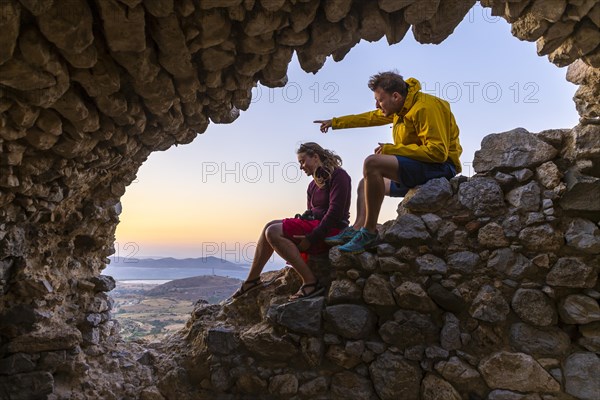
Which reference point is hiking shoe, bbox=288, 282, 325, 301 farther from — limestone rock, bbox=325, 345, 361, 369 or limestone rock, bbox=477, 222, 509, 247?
limestone rock, bbox=477, 222, 509, 247

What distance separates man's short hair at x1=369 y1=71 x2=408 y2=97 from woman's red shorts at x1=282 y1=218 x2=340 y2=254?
4.10ft

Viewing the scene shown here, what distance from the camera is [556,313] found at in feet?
7.63

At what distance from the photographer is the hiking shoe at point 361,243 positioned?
107 inches

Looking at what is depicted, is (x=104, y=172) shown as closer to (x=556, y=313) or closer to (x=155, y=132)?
(x=155, y=132)

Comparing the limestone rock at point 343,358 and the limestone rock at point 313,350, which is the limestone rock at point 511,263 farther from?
the limestone rock at point 313,350

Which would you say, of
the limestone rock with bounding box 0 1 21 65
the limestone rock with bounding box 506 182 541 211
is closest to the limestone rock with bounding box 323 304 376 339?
the limestone rock with bounding box 506 182 541 211

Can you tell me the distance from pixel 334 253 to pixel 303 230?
38 cm

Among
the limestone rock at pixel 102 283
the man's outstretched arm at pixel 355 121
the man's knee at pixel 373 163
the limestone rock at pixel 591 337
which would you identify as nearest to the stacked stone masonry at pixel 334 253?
the limestone rock at pixel 591 337

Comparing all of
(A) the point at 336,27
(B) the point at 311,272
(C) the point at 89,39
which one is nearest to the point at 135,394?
(B) the point at 311,272

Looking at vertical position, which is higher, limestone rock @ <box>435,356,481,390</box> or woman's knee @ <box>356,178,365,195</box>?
woman's knee @ <box>356,178,365,195</box>

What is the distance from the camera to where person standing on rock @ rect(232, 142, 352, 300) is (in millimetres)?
2947

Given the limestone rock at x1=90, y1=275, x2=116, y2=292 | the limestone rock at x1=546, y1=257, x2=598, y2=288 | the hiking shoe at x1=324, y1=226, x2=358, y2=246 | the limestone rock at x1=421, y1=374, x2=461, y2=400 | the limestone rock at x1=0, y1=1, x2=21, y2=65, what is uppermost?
the limestone rock at x1=0, y1=1, x2=21, y2=65

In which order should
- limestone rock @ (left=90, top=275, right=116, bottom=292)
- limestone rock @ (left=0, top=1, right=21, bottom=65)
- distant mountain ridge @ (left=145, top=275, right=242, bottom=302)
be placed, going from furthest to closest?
distant mountain ridge @ (left=145, top=275, right=242, bottom=302) < limestone rock @ (left=90, top=275, right=116, bottom=292) < limestone rock @ (left=0, top=1, right=21, bottom=65)

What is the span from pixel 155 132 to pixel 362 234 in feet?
6.11
